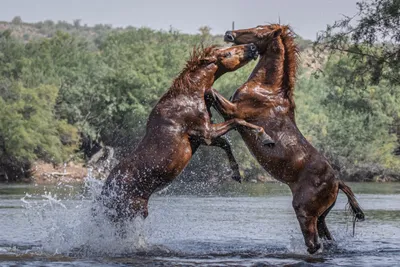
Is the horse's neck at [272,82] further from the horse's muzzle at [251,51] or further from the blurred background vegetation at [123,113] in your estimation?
the blurred background vegetation at [123,113]

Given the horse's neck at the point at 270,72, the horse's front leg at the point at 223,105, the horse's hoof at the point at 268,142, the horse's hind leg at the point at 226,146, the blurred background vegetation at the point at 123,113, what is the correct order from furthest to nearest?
the blurred background vegetation at the point at 123,113
the horse's neck at the point at 270,72
the horse's hind leg at the point at 226,146
the horse's front leg at the point at 223,105
the horse's hoof at the point at 268,142

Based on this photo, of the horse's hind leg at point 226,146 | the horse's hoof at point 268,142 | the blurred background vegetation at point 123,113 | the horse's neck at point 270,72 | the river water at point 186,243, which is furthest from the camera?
the blurred background vegetation at point 123,113

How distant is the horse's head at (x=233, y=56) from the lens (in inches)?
578

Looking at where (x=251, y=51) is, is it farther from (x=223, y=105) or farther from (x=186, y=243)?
(x=186, y=243)

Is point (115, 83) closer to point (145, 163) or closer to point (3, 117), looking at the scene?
point (3, 117)

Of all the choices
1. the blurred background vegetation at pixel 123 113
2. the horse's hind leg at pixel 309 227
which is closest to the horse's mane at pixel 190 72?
the horse's hind leg at pixel 309 227

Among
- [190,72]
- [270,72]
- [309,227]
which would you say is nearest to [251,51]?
[270,72]

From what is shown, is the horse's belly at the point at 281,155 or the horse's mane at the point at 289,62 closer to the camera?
the horse's belly at the point at 281,155

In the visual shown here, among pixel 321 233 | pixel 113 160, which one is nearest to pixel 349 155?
pixel 113 160

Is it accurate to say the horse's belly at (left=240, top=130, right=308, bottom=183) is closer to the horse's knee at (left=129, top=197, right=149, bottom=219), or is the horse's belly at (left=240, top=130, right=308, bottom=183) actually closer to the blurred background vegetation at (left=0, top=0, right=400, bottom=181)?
the horse's knee at (left=129, top=197, right=149, bottom=219)

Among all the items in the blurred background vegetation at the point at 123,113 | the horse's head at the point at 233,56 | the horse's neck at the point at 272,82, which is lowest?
the blurred background vegetation at the point at 123,113

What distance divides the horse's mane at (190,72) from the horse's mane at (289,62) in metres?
1.28

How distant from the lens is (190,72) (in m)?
14.6

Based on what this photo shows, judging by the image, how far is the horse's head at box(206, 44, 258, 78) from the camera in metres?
14.7
